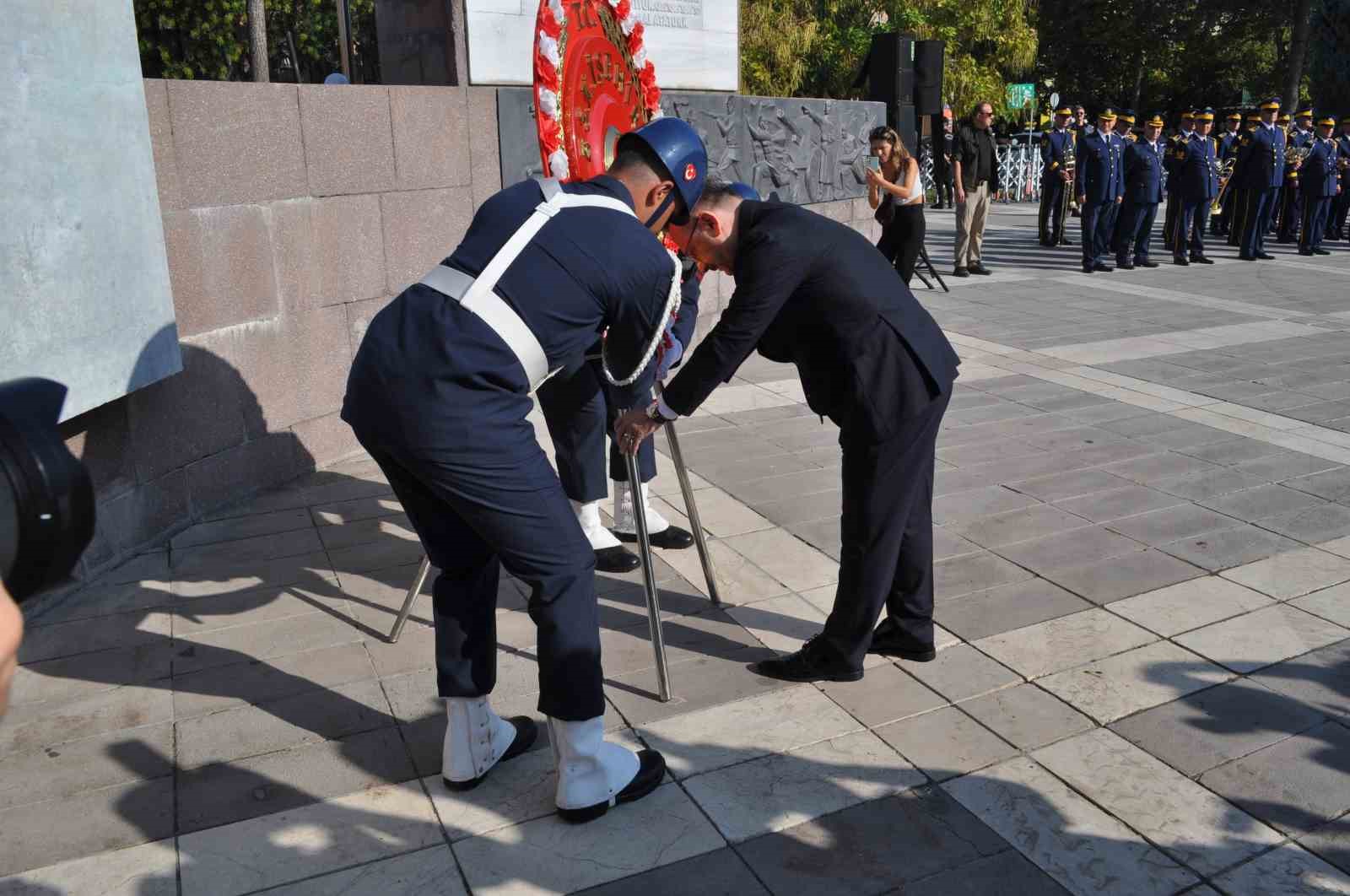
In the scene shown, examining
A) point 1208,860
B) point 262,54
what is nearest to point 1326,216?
point 262,54

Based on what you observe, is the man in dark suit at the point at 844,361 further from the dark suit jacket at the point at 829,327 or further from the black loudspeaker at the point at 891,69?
the black loudspeaker at the point at 891,69

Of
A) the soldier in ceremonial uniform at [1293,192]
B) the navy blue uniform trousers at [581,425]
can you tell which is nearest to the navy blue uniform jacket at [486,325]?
the navy blue uniform trousers at [581,425]

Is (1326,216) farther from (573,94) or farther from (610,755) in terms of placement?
(610,755)

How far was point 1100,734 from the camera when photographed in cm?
334

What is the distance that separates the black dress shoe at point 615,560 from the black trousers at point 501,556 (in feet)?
5.33

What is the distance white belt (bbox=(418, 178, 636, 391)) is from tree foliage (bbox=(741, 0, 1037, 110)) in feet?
87.8

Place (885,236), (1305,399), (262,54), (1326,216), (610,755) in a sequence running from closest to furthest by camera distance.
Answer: (610,755) < (1305,399) < (885,236) < (262,54) < (1326,216)

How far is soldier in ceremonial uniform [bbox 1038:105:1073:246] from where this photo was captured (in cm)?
1590

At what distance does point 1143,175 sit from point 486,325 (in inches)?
515

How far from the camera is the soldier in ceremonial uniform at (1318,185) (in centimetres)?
1530

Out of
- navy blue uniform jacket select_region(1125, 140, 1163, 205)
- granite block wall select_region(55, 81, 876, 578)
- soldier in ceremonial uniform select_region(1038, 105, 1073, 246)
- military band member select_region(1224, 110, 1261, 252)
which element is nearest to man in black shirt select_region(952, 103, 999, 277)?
navy blue uniform jacket select_region(1125, 140, 1163, 205)

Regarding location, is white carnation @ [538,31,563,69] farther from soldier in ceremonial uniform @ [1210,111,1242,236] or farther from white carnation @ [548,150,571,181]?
soldier in ceremonial uniform @ [1210,111,1242,236]

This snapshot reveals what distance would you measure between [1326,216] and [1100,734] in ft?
52.3

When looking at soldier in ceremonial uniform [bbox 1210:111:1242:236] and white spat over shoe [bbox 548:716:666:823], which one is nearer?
white spat over shoe [bbox 548:716:666:823]
